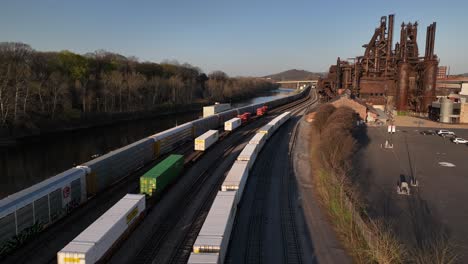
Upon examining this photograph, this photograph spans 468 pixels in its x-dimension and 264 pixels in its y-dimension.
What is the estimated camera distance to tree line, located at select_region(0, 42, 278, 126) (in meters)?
55.8

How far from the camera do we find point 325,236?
19.0 m

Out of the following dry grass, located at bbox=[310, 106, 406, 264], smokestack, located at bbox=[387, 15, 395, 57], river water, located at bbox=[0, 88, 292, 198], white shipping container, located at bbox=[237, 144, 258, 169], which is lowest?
river water, located at bbox=[0, 88, 292, 198]

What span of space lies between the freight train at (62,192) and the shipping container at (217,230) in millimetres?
9239

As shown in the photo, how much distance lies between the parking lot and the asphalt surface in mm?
4261

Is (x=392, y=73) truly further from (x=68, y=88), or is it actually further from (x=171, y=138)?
(x=68, y=88)

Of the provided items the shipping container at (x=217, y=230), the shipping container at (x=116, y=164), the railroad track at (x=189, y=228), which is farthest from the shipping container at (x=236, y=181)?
the shipping container at (x=116, y=164)

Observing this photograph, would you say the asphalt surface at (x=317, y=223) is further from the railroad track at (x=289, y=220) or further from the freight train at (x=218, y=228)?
the freight train at (x=218, y=228)

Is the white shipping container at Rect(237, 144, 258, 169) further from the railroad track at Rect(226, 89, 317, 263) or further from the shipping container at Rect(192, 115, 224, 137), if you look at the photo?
the shipping container at Rect(192, 115, 224, 137)

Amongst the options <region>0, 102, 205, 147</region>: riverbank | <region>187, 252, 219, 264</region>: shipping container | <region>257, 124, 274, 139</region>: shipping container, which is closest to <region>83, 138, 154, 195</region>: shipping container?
<region>187, 252, 219, 264</region>: shipping container

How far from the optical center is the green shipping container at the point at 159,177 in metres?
22.3

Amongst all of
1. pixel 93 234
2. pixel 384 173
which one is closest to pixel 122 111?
pixel 384 173

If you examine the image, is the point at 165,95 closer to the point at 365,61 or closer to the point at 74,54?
the point at 74,54

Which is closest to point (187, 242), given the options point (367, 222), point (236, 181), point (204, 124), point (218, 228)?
point (218, 228)

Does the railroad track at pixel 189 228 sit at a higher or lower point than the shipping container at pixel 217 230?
lower
